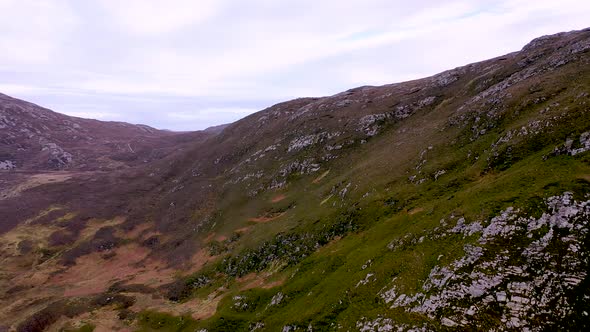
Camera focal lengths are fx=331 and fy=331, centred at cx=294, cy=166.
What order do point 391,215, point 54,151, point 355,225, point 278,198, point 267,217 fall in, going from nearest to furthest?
point 391,215 < point 355,225 < point 267,217 < point 278,198 < point 54,151

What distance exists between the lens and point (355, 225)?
45.2 meters

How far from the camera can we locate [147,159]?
558ft

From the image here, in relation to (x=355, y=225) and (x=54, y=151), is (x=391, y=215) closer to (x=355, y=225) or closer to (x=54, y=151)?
(x=355, y=225)

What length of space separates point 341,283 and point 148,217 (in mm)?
78429

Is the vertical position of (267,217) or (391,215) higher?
(391,215)

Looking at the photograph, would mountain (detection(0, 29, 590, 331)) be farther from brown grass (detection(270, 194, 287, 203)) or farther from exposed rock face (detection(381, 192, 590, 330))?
brown grass (detection(270, 194, 287, 203))

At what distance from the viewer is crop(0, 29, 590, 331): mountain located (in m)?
22.4

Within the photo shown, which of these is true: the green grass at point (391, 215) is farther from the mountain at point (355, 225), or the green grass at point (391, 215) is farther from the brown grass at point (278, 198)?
the brown grass at point (278, 198)

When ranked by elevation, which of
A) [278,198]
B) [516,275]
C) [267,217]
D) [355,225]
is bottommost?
[267,217]

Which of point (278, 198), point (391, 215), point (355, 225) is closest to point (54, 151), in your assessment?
point (278, 198)

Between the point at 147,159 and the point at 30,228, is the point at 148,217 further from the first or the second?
the point at 147,159

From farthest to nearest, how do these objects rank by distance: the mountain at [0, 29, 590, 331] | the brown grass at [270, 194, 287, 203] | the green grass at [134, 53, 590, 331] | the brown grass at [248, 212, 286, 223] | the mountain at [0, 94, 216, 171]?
the mountain at [0, 94, 216, 171]
the brown grass at [270, 194, 287, 203]
the brown grass at [248, 212, 286, 223]
the green grass at [134, 53, 590, 331]
the mountain at [0, 29, 590, 331]

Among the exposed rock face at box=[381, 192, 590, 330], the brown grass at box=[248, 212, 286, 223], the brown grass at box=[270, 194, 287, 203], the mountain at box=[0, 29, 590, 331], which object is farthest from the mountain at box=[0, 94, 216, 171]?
the exposed rock face at box=[381, 192, 590, 330]

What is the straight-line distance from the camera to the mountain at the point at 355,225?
2236cm
